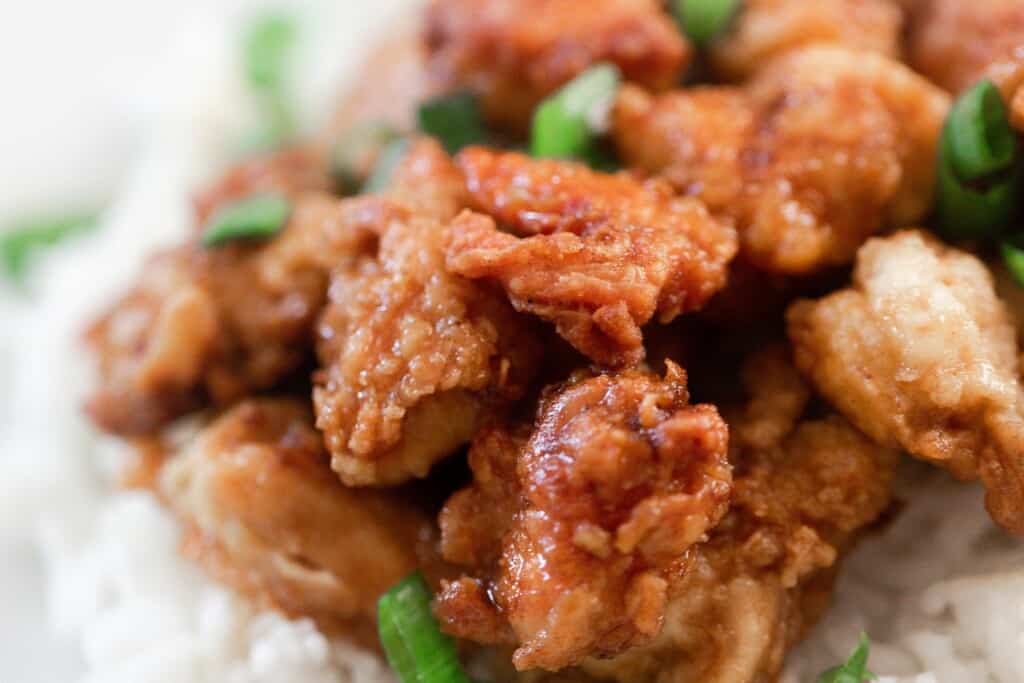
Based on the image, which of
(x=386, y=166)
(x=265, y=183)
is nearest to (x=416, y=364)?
(x=386, y=166)

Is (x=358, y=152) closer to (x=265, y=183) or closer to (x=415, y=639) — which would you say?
(x=265, y=183)

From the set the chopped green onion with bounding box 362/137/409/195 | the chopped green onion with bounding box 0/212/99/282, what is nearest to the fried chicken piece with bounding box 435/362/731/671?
the chopped green onion with bounding box 362/137/409/195

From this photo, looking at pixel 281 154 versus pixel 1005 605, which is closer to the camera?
pixel 1005 605

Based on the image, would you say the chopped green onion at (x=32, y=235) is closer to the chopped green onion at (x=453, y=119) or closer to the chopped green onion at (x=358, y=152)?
the chopped green onion at (x=358, y=152)

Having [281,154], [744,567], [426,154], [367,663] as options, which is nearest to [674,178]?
[426,154]

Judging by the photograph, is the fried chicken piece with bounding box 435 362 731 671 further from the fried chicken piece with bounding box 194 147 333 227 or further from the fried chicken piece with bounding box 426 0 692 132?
the fried chicken piece with bounding box 194 147 333 227

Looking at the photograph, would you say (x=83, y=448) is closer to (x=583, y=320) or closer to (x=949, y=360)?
(x=583, y=320)

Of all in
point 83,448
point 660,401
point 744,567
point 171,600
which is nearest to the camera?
point 660,401

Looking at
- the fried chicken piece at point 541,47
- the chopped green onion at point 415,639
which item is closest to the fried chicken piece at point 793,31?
the fried chicken piece at point 541,47
